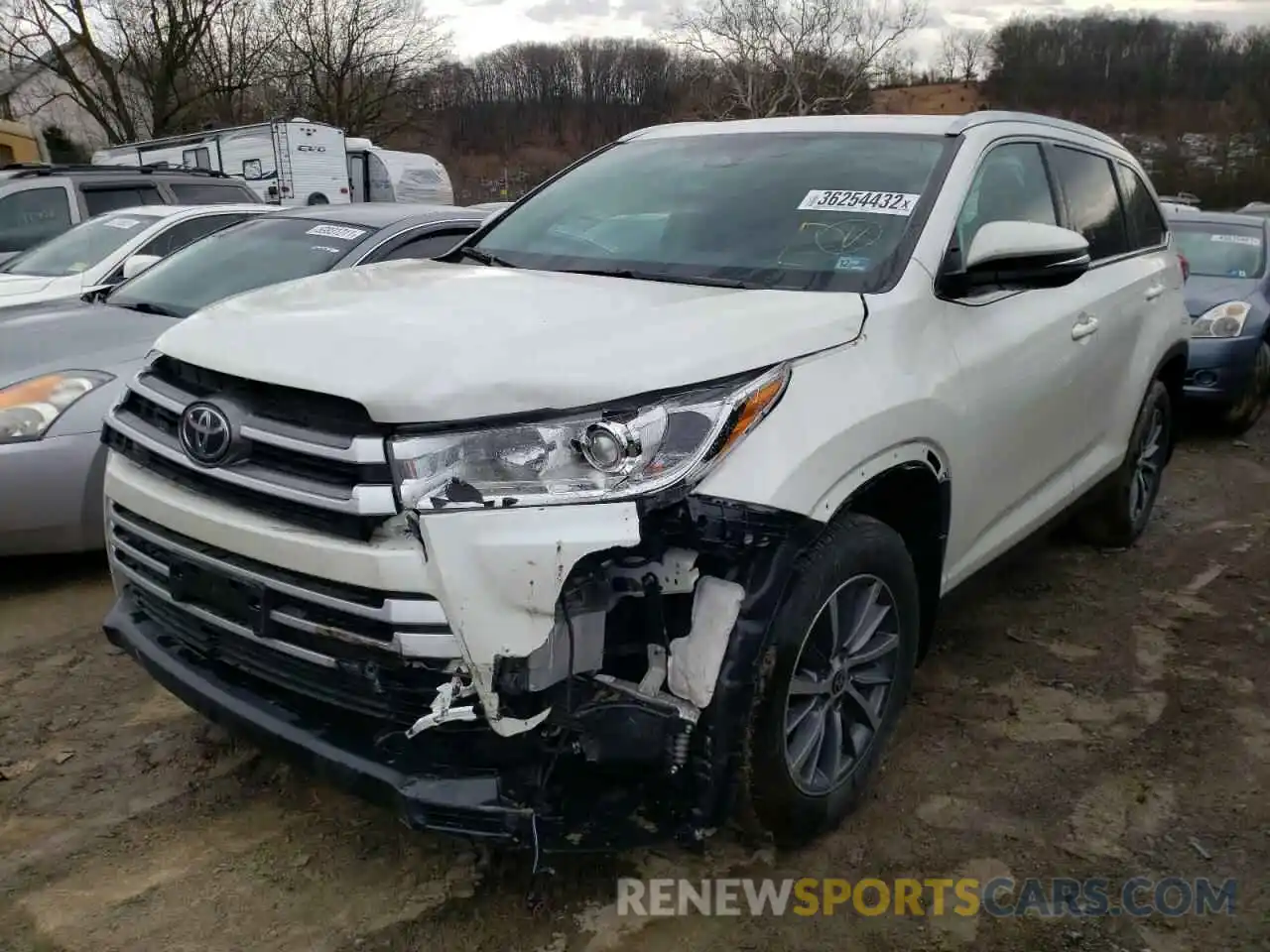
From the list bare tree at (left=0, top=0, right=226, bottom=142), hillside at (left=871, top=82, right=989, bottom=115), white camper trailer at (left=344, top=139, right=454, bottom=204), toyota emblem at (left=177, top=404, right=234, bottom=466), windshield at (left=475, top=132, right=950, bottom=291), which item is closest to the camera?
toyota emblem at (left=177, top=404, right=234, bottom=466)

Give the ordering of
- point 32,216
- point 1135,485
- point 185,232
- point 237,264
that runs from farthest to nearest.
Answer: point 32,216 < point 185,232 < point 237,264 < point 1135,485

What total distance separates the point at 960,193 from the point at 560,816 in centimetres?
211

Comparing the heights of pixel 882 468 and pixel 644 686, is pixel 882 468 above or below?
above

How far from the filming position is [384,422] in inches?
79.2

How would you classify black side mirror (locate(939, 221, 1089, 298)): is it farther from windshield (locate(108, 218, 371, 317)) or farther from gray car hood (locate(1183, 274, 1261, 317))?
gray car hood (locate(1183, 274, 1261, 317))

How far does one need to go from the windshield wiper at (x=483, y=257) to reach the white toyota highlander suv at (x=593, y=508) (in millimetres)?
237

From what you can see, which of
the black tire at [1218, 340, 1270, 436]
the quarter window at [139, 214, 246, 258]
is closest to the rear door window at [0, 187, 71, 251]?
the quarter window at [139, 214, 246, 258]

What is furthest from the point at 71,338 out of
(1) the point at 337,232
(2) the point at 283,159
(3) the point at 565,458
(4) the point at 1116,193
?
(2) the point at 283,159

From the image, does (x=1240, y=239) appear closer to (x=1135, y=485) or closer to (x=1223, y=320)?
(x=1223, y=320)

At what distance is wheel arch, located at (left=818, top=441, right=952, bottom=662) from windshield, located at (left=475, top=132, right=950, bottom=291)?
0.49 m

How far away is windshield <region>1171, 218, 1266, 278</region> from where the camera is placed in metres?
8.01

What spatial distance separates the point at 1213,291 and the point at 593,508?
23.4ft

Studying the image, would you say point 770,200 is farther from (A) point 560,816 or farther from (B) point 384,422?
(A) point 560,816

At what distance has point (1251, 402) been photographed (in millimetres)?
7348
